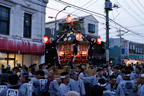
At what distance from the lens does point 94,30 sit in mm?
38719

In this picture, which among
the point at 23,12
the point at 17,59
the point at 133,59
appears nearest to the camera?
the point at 17,59

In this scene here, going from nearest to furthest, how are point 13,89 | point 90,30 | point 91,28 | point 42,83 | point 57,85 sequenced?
point 13,89 → point 57,85 → point 42,83 → point 90,30 → point 91,28

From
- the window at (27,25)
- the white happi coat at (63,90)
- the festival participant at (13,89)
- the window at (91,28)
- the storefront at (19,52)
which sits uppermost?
the window at (91,28)

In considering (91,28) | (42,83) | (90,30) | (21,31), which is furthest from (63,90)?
(91,28)

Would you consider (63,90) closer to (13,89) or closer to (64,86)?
(64,86)

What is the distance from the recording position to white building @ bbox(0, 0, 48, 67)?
15.5m

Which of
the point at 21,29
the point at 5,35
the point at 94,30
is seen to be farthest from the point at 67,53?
the point at 94,30

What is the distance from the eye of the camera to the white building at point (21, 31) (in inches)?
610

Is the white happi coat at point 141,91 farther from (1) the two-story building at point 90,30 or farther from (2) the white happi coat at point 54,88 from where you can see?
(1) the two-story building at point 90,30

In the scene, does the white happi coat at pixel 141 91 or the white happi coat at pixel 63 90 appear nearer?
the white happi coat at pixel 141 91

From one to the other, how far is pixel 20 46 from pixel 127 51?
21525mm

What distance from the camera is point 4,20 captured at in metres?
15.6

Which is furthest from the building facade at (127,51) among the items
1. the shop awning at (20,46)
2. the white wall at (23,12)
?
the shop awning at (20,46)

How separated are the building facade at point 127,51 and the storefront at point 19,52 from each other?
1773 cm
